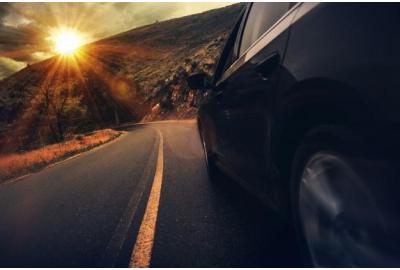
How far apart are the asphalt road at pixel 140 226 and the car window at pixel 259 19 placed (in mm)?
1532

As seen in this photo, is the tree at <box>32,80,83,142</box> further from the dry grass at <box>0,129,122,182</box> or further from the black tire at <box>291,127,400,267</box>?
the black tire at <box>291,127,400,267</box>

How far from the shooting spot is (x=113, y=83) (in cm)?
8388

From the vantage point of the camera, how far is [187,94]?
4600 cm

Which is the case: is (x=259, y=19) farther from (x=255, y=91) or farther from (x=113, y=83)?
(x=113, y=83)

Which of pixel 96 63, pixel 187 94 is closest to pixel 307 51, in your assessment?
pixel 187 94

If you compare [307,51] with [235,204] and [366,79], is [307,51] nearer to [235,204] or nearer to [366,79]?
[366,79]

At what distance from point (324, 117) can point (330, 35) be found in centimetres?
35

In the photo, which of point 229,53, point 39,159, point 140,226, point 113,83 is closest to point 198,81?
point 229,53

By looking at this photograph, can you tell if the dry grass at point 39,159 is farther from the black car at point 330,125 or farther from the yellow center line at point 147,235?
the black car at point 330,125

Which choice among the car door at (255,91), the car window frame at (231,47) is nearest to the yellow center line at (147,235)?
the car door at (255,91)

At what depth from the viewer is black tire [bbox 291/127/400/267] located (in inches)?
54.5

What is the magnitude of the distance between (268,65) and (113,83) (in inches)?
3341

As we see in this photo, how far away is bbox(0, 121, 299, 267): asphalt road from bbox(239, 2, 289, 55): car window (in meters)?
1.53

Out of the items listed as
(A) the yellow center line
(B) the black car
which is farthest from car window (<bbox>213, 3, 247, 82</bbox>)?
(A) the yellow center line
